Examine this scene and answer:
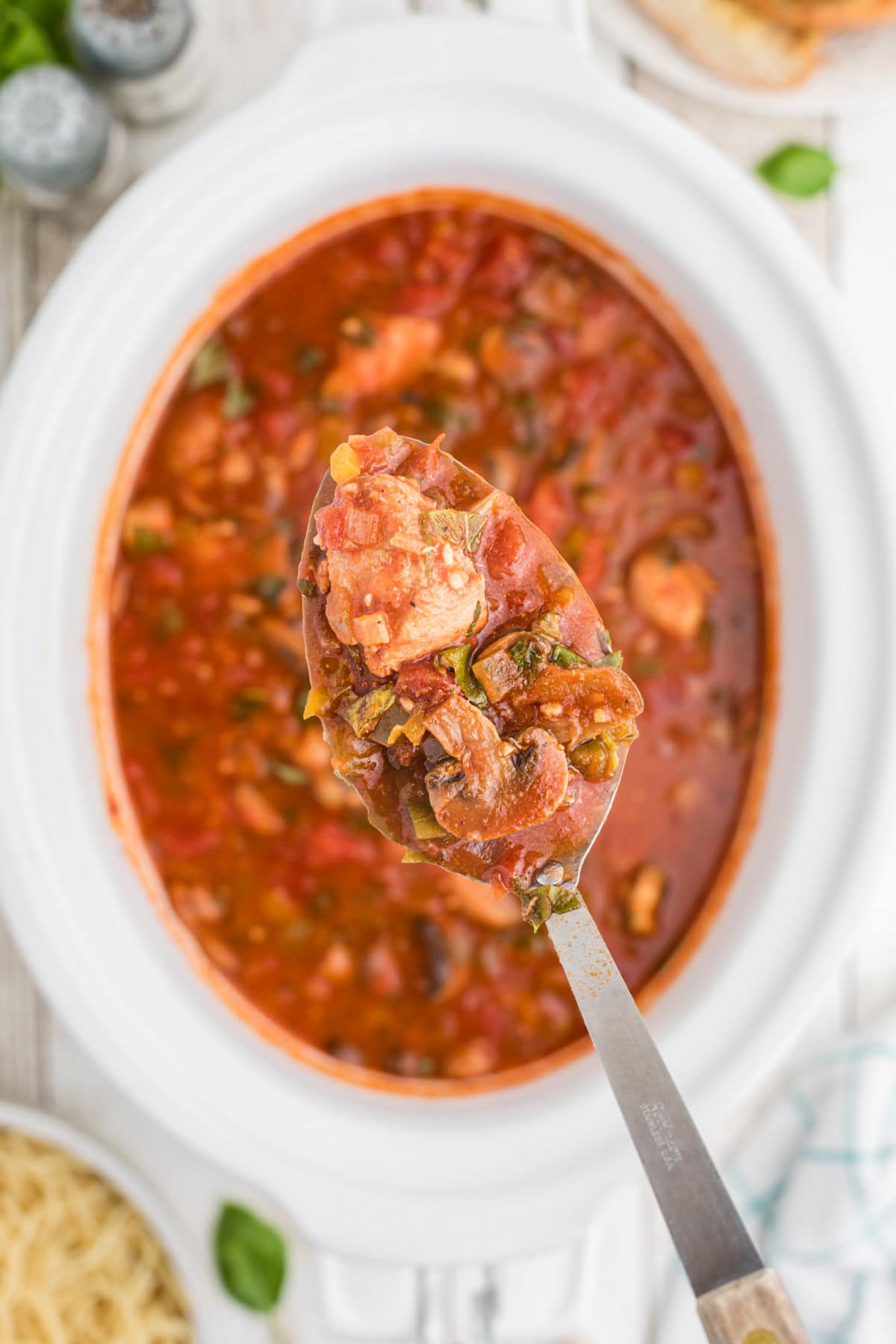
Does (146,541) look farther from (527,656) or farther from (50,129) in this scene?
(527,656)

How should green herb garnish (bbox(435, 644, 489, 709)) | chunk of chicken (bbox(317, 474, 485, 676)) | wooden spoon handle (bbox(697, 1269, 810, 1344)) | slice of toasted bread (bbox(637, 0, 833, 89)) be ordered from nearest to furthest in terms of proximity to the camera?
wooden spoon handle (bbox(697, 1269, 810, 1344)), chunk of chicken (bbox(317, 474, 485, 676)), green herb garnish (bbox(435, 644, 489, 709)), slice of toasted bread (bbox(637, 0, 833, 89))

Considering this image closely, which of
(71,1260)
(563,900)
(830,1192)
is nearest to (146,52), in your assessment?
(563,900)

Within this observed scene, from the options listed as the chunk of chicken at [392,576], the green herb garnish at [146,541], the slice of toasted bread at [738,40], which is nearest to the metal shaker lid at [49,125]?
the green herb garnish at [146,541]

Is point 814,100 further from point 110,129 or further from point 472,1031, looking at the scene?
point 472,1031

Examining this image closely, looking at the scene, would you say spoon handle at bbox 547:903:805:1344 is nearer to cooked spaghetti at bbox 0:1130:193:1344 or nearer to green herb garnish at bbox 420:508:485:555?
green herb garnish at bbox 420:508:485:555

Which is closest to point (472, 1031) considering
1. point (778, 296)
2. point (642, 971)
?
point (642, 971)

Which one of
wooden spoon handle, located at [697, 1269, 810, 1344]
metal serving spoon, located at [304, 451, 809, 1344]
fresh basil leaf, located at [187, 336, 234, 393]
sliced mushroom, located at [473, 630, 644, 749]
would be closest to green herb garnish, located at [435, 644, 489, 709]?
sliced mushroom, located at [473, 630, 644, 749]

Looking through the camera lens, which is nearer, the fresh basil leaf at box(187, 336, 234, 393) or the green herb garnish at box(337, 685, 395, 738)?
the green herb garnish at box(337, 685, 395, 738)
